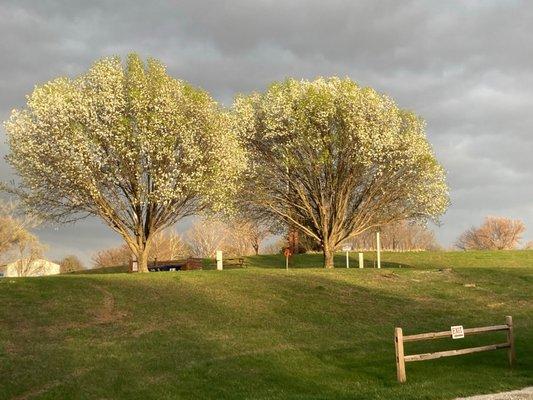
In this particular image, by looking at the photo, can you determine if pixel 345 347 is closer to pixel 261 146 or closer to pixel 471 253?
pixel 261 146

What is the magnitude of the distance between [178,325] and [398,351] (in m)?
12.1

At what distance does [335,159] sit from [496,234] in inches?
3318

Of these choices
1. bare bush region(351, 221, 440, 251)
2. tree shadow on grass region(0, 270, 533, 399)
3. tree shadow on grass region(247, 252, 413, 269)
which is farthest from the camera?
bare bush region(351, 221, 440, 251)

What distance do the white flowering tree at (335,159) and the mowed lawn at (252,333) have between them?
928 cm

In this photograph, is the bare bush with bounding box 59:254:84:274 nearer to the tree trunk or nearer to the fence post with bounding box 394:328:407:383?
the tree trunk

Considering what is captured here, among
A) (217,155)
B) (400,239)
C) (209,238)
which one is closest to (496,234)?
(400,239)

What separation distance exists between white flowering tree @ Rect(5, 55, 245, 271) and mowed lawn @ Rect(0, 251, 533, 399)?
6.95m

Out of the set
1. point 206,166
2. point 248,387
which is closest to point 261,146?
point 206,166

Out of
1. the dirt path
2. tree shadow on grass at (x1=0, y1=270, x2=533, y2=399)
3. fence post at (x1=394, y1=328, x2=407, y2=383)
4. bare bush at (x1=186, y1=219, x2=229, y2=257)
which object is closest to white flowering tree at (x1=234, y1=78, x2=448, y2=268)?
tree shadow on grass at (x1=0, y1=270, x2=533, y2=399)

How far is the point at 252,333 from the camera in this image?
83.3 feet

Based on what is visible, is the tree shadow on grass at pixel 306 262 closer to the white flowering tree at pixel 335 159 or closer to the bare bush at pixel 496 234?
the white flowering tree at pixel 335 159

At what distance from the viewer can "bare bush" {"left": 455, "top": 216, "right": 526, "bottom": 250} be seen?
11769cm

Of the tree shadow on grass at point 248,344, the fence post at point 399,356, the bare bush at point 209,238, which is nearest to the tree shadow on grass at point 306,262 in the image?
the tree shadow on grass at point 248,344

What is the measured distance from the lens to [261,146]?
49250mm
